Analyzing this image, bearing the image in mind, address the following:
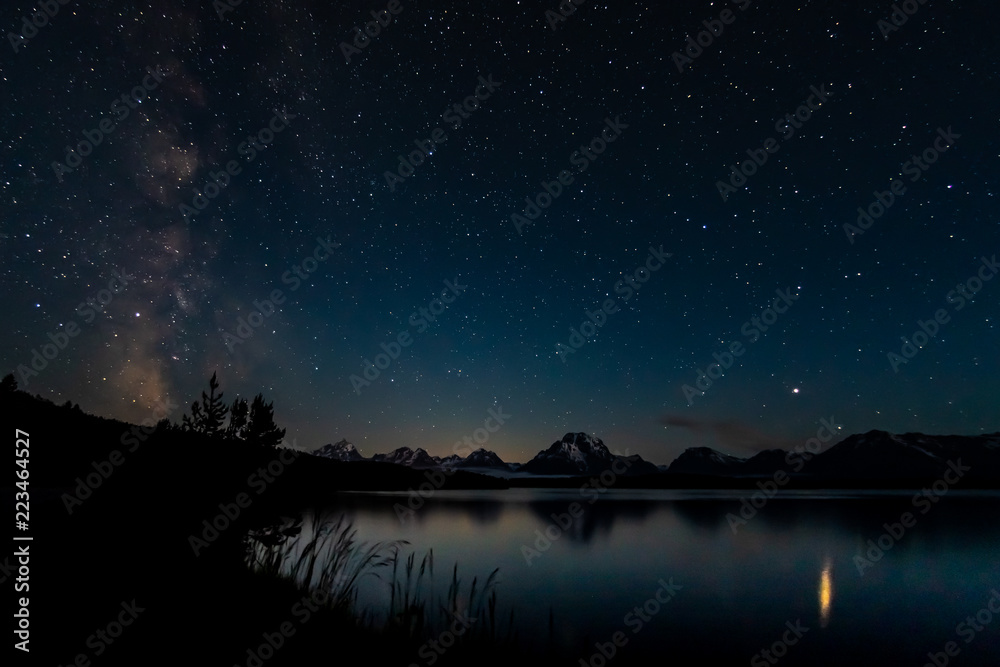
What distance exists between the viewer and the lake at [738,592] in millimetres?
16734

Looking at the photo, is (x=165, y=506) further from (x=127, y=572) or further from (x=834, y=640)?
(x=834, y=640)

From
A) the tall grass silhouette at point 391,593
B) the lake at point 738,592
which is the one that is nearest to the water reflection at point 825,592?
the lake at point 738,592

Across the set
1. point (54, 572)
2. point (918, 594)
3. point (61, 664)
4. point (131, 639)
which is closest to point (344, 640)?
point (131, 639)

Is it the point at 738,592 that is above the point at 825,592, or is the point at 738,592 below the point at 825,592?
below

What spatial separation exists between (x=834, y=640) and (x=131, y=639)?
68.2ft

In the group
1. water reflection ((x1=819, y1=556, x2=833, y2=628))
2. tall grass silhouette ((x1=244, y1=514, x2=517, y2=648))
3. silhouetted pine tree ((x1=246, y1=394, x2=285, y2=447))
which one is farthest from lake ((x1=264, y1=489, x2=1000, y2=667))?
silhouetted pine tree ((x1=246, y1=394, x2=285, y2=447))

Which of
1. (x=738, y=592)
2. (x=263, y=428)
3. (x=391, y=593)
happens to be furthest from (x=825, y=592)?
(x=263, y=428)

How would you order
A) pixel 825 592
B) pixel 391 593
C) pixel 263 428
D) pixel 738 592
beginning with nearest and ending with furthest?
pixel 391 593 < pixel 738 592 < pixel 825 592 < pixel 263 428

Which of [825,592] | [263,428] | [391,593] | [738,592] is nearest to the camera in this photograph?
[391,593]

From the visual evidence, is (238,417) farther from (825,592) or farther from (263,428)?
(825,592)

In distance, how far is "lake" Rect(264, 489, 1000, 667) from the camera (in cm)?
1673

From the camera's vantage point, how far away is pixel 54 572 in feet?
33.9

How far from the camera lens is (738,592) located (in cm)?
2550

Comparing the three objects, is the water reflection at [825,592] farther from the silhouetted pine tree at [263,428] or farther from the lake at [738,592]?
the silhouetted pine tree at [263,428]
